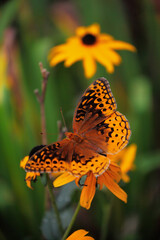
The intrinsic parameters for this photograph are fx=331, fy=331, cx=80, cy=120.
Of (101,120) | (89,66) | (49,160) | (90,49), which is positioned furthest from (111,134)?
(90,49)

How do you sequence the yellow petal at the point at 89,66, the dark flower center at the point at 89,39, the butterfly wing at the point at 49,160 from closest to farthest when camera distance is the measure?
the butterfly wing at the point at 49,160 < the yellow petal at the point at 89,66 < the dark flower center at the point at 89,39

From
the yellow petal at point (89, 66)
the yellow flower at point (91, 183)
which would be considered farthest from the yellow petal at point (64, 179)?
the yellow petal at point (89, 66)

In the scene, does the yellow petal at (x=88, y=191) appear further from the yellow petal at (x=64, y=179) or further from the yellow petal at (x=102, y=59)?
the yellow petal at (x=102, y=59)

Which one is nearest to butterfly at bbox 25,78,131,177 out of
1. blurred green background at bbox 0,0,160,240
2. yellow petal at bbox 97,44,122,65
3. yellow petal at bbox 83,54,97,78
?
blurred green background at bbox 0,0,160,240

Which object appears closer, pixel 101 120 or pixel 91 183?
pixel 91 183

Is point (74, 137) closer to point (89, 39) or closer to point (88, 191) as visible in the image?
point (88, 191)

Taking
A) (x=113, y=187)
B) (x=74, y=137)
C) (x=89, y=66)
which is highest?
(x=89, y=66)

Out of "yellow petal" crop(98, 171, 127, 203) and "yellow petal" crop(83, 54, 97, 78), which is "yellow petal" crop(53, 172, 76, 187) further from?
"yellow petal" crop(83, 54, 97, 78)
